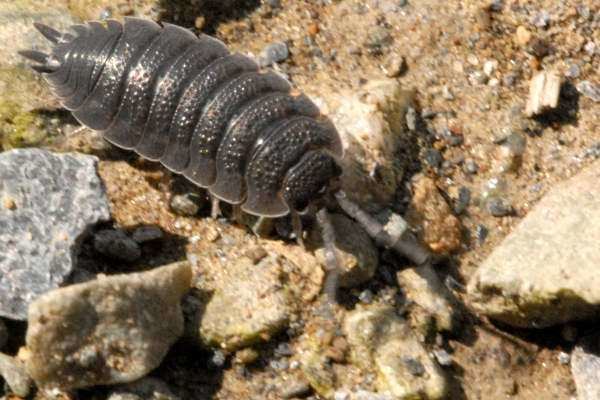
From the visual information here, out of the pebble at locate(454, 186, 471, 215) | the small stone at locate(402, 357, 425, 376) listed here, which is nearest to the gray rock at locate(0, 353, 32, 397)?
the small stone at locate(402, 357, 425, 376)

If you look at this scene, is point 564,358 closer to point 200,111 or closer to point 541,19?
point 541,19

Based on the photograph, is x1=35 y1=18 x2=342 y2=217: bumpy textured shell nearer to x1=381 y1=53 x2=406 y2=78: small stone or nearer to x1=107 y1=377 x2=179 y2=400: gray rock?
x1=381 y1=53 x2=406 y2=78: small stone

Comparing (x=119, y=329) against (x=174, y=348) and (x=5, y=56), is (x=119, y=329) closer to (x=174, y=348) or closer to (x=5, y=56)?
(x=174, y=348)

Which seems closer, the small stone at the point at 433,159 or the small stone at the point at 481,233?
the small stone at the point at 481,233

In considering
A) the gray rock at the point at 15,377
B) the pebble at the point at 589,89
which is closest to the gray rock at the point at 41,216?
the gray rock at the point at 15,377

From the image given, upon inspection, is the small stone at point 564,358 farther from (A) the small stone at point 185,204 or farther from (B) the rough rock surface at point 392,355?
(A) the small stone at point 185,204

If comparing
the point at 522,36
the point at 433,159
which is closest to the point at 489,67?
the point at 522,36
